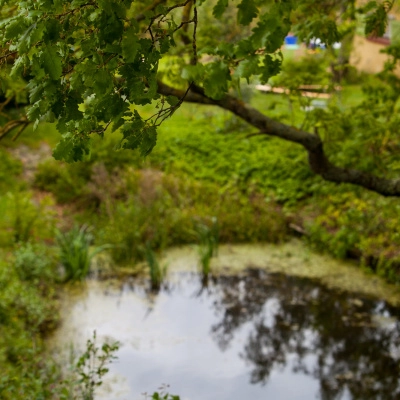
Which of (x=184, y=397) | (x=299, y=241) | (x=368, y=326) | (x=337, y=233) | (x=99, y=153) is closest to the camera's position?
(x=184, y=397)

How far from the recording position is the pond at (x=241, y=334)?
181 inches

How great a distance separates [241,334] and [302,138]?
104 inches

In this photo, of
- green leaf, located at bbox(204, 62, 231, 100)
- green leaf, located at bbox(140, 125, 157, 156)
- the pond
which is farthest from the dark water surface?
green leaf, located at bbox(204, 62, 231, 100)

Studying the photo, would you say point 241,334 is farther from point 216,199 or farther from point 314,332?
point 216,199

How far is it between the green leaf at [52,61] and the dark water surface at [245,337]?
3.51m

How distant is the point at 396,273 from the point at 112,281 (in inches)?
132

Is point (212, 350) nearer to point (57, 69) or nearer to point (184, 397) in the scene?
point (184, 397)

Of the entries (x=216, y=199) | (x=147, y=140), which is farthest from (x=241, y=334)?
(x=147, y=140)

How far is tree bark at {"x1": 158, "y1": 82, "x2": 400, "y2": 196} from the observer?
11.0ft

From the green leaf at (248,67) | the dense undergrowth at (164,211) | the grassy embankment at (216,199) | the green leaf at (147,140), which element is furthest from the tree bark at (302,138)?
the grassy embankment at (216,199)

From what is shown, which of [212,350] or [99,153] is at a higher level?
[99,153]

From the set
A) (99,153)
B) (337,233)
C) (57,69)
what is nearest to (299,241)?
(337,233)

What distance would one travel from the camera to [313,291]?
6277 mm

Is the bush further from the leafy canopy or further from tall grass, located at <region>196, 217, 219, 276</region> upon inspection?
the leafy canopy
